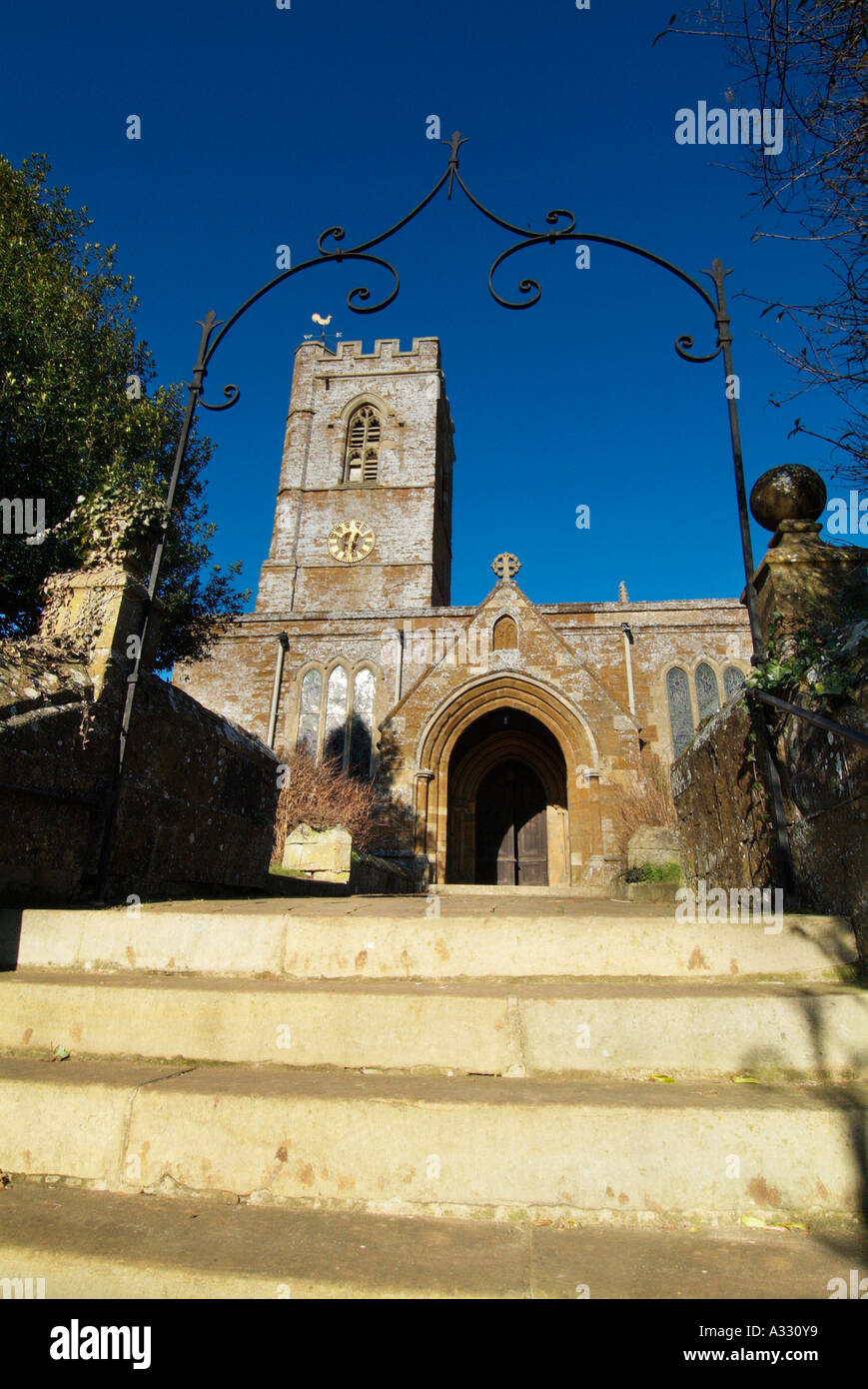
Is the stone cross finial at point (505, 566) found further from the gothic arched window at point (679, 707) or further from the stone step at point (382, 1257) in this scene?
Result: the stone step at point (382, 1257)

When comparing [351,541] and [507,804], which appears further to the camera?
[351,541]

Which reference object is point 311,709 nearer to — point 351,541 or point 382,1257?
point 351,541

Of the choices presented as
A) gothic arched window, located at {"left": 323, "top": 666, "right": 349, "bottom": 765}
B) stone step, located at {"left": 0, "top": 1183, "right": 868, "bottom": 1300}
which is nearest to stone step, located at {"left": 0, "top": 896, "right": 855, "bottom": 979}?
stone step, located at {"left": 0, "top": 1183, "right": 868, "bottom": 1300}

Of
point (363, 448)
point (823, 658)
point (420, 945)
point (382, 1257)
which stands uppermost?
point (363, 448)

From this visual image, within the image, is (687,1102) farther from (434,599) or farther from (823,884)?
(434,599)

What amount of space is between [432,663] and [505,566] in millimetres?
5584

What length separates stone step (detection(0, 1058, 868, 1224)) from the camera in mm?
1979

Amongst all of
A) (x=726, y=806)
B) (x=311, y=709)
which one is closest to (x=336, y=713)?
(x=311, y=709)

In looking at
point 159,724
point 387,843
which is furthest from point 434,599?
point 159,724

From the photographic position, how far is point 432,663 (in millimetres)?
20547

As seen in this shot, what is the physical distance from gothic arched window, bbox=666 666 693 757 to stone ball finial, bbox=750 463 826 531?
51.4 ft

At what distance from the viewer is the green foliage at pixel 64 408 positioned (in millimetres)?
8445

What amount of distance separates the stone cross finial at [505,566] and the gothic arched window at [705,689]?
7168 mm

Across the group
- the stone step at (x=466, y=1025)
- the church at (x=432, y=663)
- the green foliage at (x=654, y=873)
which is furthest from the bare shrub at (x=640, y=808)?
the stone step at (x=466, y=1025)
